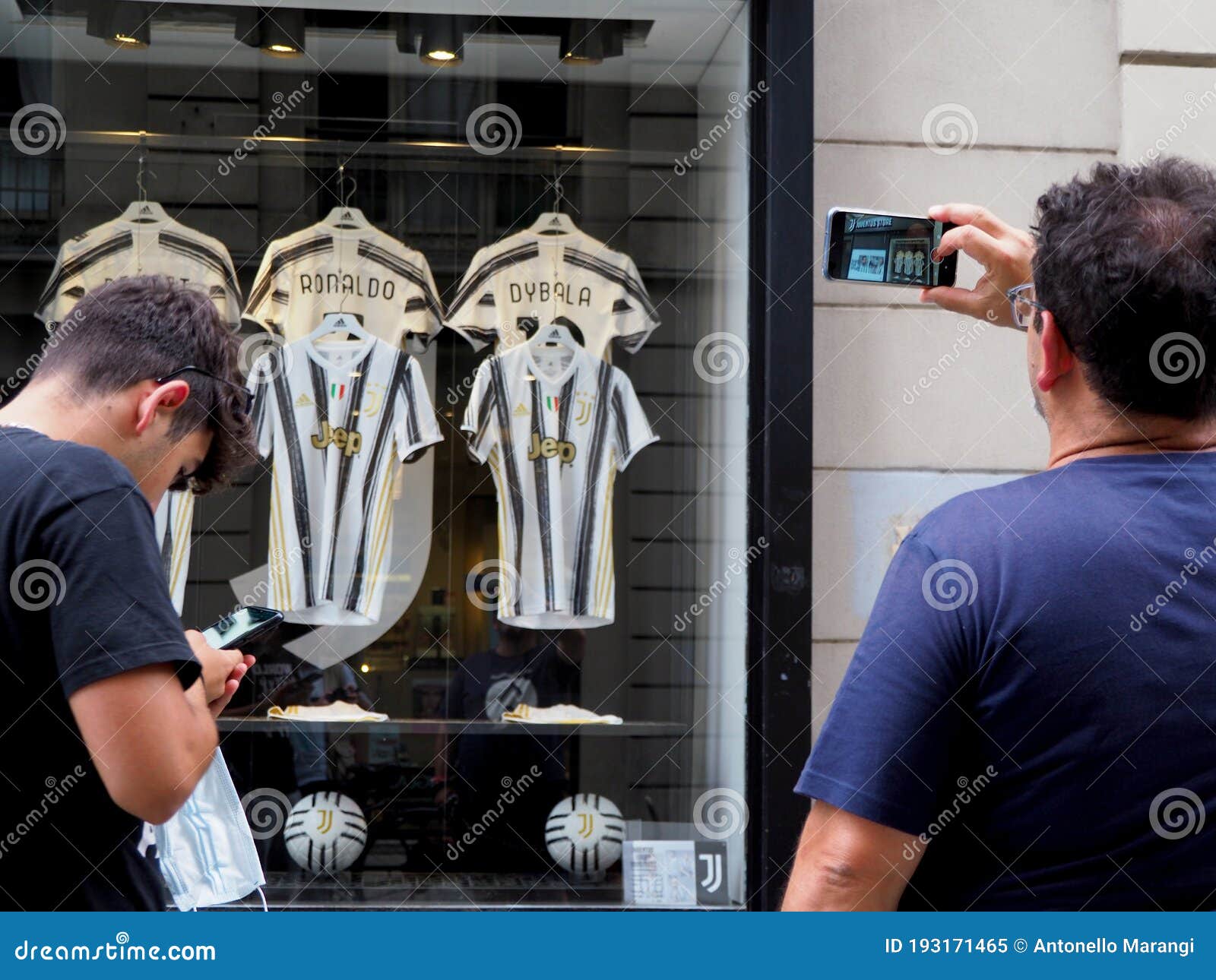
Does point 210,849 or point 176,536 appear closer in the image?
point 210,849

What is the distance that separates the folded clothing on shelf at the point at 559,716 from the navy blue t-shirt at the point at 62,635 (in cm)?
242

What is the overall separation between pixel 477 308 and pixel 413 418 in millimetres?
405

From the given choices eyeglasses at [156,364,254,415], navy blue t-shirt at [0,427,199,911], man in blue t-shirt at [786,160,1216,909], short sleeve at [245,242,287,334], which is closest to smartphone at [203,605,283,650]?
eyeglasses at [156,364,254,415]

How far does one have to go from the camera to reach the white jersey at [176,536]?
3.97m

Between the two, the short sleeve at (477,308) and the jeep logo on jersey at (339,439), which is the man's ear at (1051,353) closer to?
the short sleeve at (477,308)

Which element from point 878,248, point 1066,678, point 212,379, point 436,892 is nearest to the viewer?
point 1066,678

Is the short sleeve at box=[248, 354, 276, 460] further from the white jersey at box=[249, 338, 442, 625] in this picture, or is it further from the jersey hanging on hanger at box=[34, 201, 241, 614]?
the jersey hanging on hanger at box=[34, 201, 241, 614]

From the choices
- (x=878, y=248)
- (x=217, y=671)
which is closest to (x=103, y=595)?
(x=217, y=671)

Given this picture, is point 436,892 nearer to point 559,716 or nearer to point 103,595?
point 559,716

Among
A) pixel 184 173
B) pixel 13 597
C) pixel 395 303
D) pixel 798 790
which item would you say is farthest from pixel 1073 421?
pixel 184 173

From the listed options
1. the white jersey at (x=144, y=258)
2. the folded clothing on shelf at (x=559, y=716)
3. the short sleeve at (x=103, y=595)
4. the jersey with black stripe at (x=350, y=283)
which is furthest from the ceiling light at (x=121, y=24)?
the short sleeve at (x=103, y=595)

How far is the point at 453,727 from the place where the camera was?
4012 mm

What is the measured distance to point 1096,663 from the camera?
1.30m

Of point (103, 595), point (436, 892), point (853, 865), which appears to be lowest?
point (436, 892)
